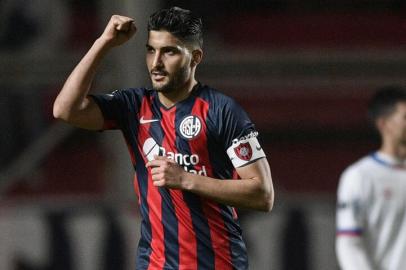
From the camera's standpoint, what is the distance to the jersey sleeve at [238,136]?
375cm

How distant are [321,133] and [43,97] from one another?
414 centimetres

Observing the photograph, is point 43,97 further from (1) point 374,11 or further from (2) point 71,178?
(1) point 374,11

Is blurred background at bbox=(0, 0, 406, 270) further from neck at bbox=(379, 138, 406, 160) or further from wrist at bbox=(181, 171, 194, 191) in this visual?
wrist at bbox=(181, 171, 194, 191)

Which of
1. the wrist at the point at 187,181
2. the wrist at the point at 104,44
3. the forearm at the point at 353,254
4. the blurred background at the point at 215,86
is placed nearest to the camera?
the wrist at the point at 187,181

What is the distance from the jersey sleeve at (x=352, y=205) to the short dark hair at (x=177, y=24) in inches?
55.1

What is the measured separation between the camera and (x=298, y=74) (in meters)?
7.87

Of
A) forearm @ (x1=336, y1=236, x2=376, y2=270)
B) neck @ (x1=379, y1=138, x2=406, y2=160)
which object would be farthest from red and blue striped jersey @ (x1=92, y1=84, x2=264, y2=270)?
neck @ (x1=379, y1=138, x2=406, y2=160)

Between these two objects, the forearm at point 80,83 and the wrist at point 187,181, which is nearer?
the wrist at point 187,181

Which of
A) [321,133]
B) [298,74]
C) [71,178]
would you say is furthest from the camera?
[321,133]

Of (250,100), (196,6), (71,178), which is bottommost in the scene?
(71,178)

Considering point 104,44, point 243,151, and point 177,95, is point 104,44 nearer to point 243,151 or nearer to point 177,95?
point 177,95

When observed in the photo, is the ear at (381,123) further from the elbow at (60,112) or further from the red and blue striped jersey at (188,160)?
the elbow at (60,112)

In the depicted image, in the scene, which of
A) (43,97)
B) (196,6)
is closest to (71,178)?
(43,97)

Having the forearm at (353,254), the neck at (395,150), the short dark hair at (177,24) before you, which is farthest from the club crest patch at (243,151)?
the neck at (395,150)
